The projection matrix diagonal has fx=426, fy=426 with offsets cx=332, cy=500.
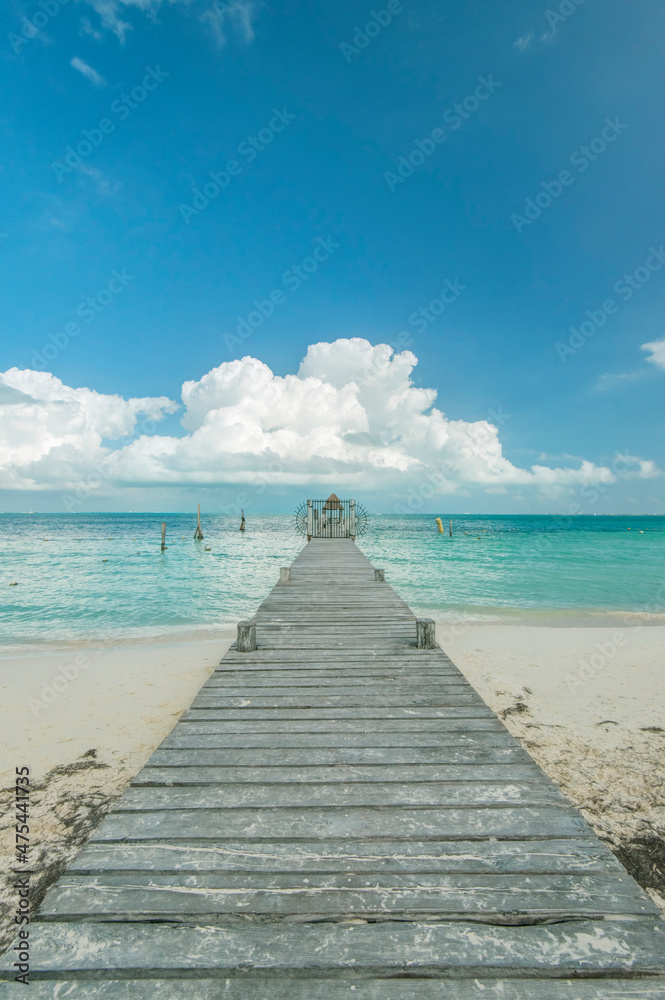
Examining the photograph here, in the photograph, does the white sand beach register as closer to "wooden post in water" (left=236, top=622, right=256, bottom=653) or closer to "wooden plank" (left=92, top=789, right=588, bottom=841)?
"wooden plank" (left=92, top=789, right=588, bottom=841)

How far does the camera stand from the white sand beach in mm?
4555

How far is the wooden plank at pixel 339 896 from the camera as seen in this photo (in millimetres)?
2295

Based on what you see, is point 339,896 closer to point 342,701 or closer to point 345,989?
point 345,989

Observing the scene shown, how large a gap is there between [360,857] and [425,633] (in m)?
3.93

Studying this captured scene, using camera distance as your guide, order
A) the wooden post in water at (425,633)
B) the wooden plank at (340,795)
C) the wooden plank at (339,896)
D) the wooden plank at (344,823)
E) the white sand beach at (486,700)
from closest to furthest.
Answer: the wooden plank at (339,896) < the wooden plank at (344,823) < the wooden plank at (340,795) < the white sand beach at (486,700) < the wooden post in water at (425,633)

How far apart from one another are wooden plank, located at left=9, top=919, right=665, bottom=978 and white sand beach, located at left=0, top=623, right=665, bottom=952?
1973mm

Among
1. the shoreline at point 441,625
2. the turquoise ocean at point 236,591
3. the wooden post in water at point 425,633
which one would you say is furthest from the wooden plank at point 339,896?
the turquoise ocean at point 236,591

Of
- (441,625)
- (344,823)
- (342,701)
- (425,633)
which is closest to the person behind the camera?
(344,823)

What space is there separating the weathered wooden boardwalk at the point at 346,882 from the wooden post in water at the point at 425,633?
2081mm

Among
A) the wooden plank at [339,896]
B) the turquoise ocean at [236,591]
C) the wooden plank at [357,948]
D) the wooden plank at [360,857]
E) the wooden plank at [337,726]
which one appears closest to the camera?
the wooden plank at [357,948]

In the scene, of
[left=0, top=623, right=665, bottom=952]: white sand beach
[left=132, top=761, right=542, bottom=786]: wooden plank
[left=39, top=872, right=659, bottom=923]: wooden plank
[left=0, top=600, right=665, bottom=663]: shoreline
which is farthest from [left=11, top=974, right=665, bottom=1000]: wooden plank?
[left=0, top=600, right=665, bottom=663]: shoreline

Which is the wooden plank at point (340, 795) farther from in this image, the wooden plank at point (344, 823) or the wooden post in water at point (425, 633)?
the wooden post in water at point (425, 633)

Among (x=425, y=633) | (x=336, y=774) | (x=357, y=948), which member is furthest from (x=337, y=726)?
(x=425, y=633)

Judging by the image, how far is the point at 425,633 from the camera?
6.39 meters
